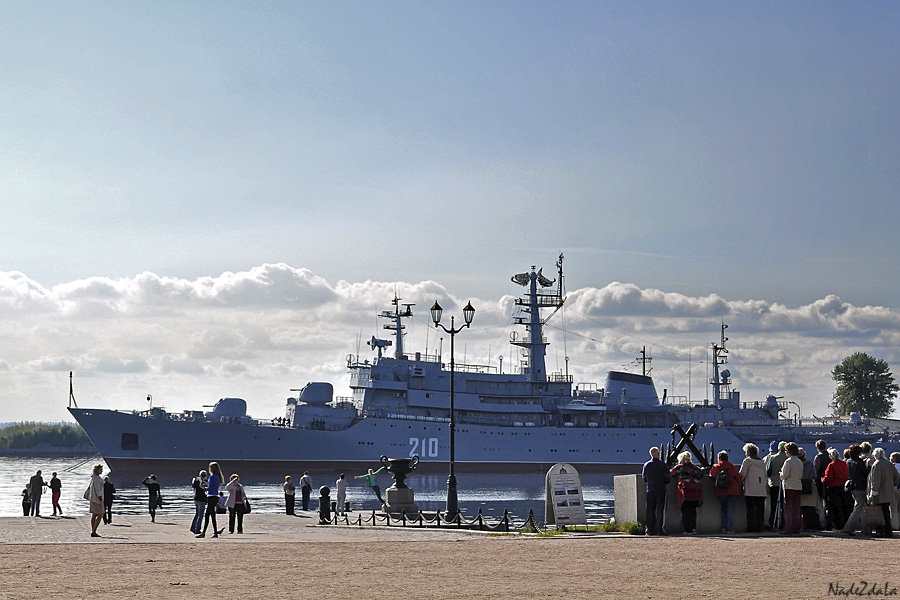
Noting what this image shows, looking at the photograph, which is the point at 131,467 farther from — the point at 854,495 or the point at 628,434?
the point at 854,495

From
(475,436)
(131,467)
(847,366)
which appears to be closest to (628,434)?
(475,436)

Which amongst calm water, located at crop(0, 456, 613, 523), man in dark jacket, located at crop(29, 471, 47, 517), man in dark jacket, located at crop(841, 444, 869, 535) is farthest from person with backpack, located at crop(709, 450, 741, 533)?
man in dark jacket, located at crop(29, 471, 47, 517)

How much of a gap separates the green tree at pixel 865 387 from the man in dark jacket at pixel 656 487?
118355 millimetres

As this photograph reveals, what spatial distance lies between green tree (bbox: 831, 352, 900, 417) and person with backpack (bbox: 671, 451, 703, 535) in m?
118

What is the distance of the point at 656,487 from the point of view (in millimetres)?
18375


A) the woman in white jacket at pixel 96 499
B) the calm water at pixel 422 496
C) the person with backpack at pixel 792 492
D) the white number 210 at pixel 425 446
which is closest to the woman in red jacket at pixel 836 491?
the person with backpack at pixel 792 492

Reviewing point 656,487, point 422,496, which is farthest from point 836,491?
point 422,496

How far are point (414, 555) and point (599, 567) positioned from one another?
3.17 meters

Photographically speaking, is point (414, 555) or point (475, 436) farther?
point (475, 436)

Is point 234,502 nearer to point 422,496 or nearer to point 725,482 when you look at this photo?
point 725,482

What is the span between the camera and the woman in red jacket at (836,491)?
18688mm

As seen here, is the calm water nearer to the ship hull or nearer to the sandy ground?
the ship hull

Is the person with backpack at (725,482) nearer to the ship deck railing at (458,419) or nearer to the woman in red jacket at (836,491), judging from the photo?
the woman in red jacket at (836,491)

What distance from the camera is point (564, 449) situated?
81188 mm
